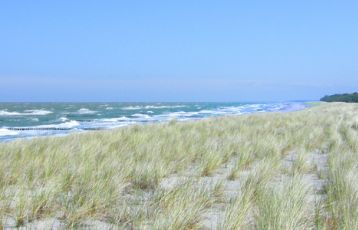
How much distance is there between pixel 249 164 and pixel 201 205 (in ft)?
12.1

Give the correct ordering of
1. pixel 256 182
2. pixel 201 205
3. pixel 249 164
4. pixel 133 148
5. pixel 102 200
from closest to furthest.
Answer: pixel 201 205 → pixel 102 200 → pixel 256 182 → pixel 249 164 → pixel 133 148

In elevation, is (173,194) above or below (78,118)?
above

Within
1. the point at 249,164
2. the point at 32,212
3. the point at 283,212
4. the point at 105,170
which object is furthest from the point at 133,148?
the point at 283,212

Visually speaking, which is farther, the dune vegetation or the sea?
the sea

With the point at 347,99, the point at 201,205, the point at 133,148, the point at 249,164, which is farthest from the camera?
the point at 347,99

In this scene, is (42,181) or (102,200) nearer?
(102,200)

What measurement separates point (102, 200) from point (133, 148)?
17.0ft

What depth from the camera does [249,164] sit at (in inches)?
308

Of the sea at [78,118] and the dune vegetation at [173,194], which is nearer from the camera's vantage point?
the dune vegetation at [173,194]

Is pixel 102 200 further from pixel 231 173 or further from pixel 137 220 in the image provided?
pixel 231 173

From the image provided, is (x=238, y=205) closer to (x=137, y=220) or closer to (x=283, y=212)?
(x=283, y=212)

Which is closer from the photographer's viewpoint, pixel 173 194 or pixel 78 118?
pixel 173 194

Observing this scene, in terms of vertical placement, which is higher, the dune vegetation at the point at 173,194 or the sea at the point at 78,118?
the dune vegetation at the point at 173,194

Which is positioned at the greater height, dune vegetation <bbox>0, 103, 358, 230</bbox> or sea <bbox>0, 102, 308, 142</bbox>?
dune vegetation <bbox>0, 103, 358, 230</bbox>
